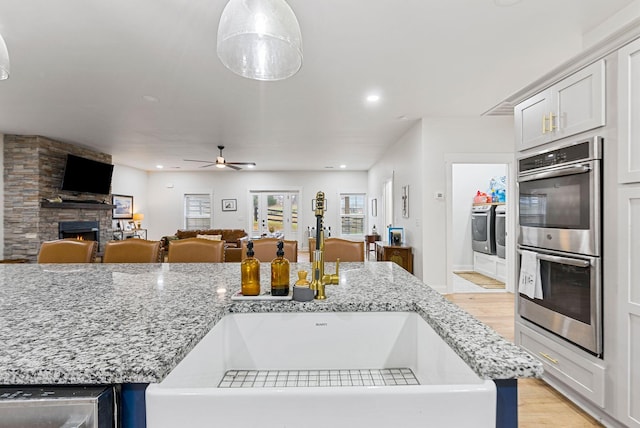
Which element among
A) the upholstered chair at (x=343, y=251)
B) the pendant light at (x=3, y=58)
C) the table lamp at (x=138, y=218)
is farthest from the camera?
the table lamp at (x=138, y=218)

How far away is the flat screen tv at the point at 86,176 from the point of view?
5.68 m

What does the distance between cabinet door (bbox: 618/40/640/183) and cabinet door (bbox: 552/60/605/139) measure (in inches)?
3.9

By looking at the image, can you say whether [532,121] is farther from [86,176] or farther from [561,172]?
[86,176]

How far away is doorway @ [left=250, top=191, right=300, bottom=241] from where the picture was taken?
32.3 ft

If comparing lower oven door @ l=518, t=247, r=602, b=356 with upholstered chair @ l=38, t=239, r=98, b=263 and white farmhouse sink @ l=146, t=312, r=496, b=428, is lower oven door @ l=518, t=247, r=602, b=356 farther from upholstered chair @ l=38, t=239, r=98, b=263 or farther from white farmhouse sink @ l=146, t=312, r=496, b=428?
upholstered chair @ l=38, t=239, r=98, b=263

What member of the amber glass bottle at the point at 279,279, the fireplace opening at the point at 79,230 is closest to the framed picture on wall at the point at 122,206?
the fireplace opening at the point at 79,230

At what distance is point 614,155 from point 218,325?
2002mm

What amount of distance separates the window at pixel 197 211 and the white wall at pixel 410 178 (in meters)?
5.70

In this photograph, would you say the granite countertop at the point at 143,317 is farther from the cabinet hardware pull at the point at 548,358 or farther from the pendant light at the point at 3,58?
the cabinet hardware pull at the point at 548,358

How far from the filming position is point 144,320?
3.07 ft

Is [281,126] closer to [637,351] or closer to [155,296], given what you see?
[155,296]

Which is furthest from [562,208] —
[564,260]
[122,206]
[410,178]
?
[122,206]

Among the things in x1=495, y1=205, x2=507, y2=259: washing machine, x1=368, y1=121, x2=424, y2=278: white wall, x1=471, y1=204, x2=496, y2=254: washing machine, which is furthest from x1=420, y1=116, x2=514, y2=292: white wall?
x1=471, y1=204, x2=496, y2=254: washing machine

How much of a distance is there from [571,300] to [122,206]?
30.3 feet
